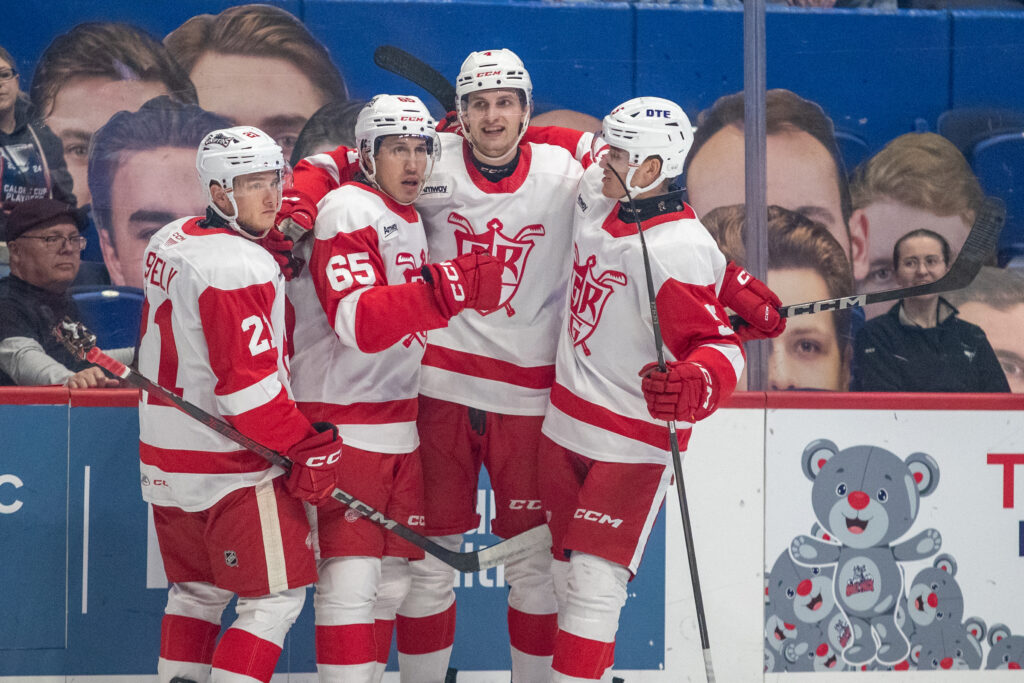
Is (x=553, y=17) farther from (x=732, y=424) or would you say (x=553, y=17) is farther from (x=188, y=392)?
(x=188, y=392)

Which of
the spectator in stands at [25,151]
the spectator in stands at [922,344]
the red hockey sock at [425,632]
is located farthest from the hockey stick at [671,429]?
the spectator in stands at [25,151]

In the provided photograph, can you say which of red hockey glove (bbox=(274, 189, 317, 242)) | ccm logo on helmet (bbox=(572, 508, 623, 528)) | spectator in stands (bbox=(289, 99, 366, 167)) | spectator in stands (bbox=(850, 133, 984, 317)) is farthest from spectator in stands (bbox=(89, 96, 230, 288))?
spectator in stands (bbox=(850, 133, 984, 317))

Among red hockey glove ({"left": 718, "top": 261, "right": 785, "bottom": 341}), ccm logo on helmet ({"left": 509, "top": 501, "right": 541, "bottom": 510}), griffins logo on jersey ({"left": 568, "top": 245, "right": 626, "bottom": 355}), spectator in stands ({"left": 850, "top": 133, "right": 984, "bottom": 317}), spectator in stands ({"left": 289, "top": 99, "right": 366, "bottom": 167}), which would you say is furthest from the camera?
spectator in stands ({"left": 850, "top": 133, "right": 984, "bottom": 317})

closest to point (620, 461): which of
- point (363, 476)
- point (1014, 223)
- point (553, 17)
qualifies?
point (363, 476)

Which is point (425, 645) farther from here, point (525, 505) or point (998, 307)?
point (998, 307)

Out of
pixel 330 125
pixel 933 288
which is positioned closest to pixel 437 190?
pixel 330 125

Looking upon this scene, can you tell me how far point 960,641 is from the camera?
2863 mm

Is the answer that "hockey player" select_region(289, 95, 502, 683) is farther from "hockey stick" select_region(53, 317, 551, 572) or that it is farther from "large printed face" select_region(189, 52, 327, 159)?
"large printed face" select_region(189, 52, 327, 159)

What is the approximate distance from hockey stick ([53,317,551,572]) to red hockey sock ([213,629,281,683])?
0.33 meters

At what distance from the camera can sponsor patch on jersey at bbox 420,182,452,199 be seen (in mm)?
2428

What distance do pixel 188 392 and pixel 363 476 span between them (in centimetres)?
42

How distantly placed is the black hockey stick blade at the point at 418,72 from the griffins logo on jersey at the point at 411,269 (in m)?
0.62

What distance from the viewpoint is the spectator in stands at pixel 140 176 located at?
306cm

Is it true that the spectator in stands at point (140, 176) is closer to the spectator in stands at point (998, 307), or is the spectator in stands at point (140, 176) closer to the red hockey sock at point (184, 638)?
the red hockey sock at point (184, 638)
